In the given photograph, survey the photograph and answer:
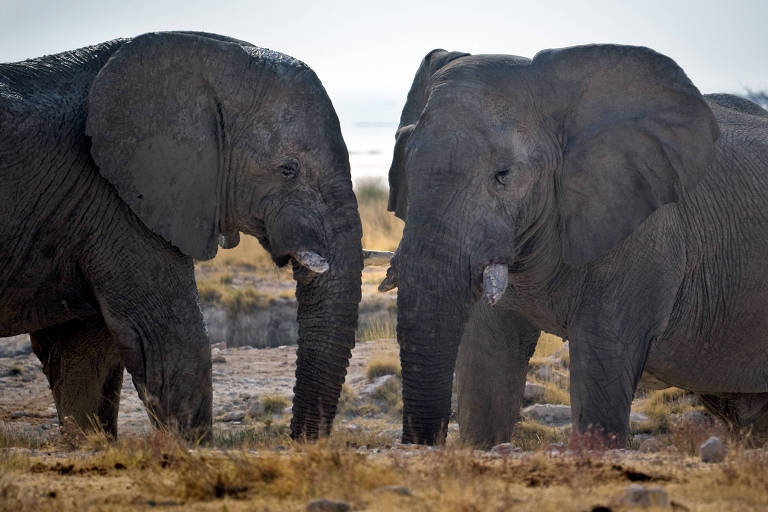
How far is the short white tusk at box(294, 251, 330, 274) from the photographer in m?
9.25

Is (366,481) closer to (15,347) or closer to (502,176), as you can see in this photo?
(502,176)

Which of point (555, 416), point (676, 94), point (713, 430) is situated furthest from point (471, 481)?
point (555, 416)

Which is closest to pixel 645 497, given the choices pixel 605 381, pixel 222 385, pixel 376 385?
pixel 605 381

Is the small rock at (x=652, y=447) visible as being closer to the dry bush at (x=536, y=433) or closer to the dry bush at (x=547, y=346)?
the dry bush at (x=536, y=433)

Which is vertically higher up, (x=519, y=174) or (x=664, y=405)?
(x=519, y=174)

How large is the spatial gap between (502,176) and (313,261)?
1.41 meters

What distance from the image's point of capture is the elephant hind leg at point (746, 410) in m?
11.1

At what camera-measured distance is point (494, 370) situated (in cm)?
1041

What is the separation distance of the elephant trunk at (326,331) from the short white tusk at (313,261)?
0.20 feet

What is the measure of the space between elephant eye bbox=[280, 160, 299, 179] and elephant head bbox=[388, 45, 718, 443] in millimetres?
692

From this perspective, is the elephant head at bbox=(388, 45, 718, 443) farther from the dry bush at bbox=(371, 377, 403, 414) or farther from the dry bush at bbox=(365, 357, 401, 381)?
the dry bush at bbox=(365, 357, 401, 381)

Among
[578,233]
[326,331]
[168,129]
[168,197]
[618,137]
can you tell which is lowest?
[326,331]

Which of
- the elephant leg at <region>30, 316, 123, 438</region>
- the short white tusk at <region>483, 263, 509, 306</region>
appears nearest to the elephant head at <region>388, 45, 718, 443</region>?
the short white tusk at <region>483, 263, 509, 306</region>

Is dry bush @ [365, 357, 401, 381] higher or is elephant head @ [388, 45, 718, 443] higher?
elephant head @ [388, 45, 718, 443]
